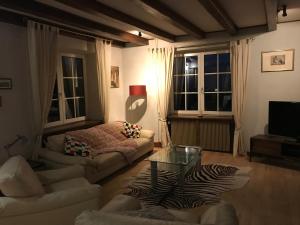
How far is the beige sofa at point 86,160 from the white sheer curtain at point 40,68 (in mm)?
200

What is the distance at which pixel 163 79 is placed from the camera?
546cm

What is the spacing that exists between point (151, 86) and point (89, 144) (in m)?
2.19

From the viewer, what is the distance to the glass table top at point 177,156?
3477 mm

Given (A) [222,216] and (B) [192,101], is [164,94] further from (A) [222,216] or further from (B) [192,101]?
(A) [222,216]

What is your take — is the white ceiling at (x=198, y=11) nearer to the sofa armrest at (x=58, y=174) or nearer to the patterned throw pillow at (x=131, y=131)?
the patterned throw pillow at (x=131, y=131)

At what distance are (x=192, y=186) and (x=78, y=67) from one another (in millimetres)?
3169

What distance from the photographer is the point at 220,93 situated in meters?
5.30

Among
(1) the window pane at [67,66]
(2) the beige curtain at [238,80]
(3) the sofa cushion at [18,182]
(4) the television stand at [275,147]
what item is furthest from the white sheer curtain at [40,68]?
(4) the television stand at [275,147]

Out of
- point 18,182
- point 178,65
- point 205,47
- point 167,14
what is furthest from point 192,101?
point 18,182

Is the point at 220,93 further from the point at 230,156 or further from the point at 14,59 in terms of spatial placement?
the point at 14,59

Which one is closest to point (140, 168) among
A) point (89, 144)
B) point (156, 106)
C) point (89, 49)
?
point (89, 144)

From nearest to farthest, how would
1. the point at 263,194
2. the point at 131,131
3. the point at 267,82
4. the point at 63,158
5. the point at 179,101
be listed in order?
the point at 263,194 < the point at 63,158 < the point at 267,82 < the point at 131,131 < the point at 179,101

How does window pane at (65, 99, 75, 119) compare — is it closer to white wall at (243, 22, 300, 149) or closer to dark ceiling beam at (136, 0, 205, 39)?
dark ceiling beam at (136, 0, 205, 39)

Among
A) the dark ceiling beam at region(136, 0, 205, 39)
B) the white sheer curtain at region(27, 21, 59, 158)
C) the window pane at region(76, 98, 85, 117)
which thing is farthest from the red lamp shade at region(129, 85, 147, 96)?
the white sheer curtain at region(27, 21, 59, 158)
